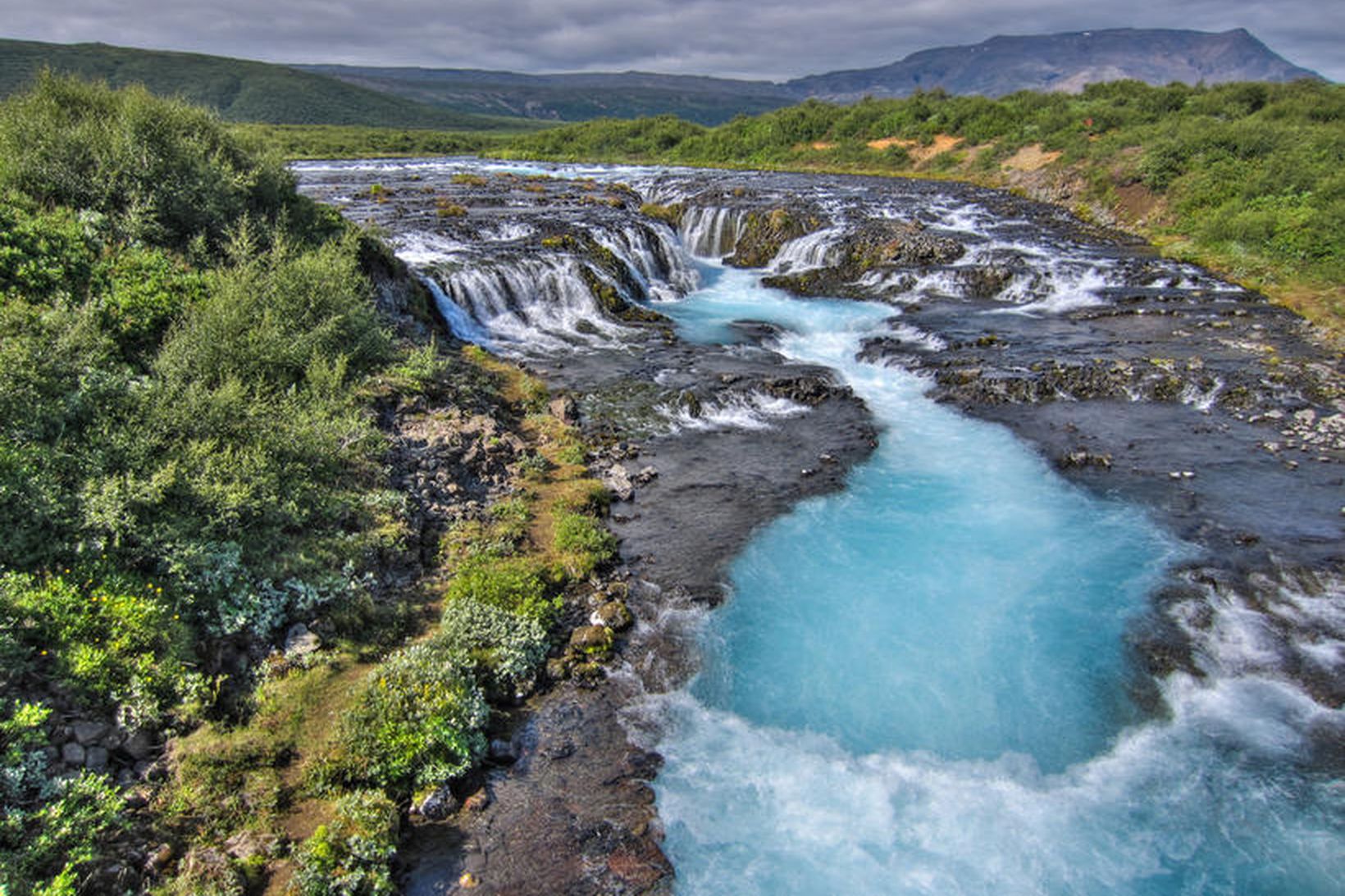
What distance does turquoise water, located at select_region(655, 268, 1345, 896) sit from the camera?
845 cm

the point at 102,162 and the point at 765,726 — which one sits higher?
the point at 102,162

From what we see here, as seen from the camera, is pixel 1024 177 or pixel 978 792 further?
pixel 1024 177

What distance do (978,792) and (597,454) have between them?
11.4 meters

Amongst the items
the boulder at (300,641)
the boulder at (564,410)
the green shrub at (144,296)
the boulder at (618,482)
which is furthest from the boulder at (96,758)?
the boulder at (564,410)

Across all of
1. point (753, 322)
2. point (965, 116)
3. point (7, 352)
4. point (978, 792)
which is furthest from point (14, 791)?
point (965, 116)

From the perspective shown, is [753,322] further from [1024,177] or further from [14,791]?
[1024,177]

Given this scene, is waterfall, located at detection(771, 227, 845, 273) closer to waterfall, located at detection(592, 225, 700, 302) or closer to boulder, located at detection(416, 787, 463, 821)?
waterfall, located at detection(592, 225, 700, 302)

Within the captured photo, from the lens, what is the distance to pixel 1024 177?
58188mm

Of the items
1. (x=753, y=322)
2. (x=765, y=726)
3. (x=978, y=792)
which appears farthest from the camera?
(x=753, y=322)

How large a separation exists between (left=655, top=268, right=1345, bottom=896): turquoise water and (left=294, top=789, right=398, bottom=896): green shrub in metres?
3.43

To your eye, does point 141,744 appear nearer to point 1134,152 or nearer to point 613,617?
point 613,617

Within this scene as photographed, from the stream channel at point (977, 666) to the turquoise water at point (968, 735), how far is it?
0.04 meters

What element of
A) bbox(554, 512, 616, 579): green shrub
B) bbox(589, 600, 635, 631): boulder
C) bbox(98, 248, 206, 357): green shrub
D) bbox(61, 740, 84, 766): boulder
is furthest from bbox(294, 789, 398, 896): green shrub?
bbox(98, 248, 206, 357): green shrub

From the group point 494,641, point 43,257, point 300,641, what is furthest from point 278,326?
point 494,641
